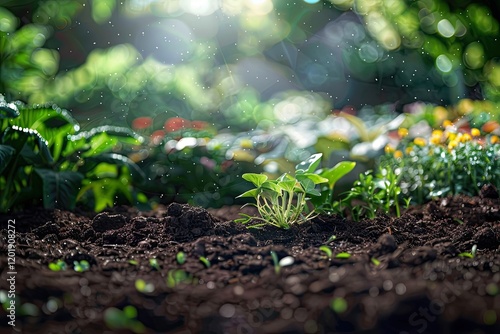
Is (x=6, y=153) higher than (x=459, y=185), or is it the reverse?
(x=6, y=153)

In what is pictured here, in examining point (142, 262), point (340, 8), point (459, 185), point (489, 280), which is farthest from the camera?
point (340, 8)

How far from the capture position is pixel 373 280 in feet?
4.63

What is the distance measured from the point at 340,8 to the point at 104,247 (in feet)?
20.1

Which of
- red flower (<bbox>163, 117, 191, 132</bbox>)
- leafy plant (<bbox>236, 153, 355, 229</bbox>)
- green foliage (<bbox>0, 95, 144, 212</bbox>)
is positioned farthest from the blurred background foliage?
leafy plant (<bbox>236, 153, 355, 229</bbox>)

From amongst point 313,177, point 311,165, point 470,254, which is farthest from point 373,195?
point 470,254

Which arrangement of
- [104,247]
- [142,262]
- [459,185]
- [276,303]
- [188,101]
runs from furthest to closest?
[188,101]
[459,185]
[104,247]
[142,262]
[276,303]

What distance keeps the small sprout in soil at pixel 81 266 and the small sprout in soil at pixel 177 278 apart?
261mm

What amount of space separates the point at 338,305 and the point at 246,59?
6828 millimetres

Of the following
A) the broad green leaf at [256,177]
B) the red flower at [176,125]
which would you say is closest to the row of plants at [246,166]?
the broad green leaf at [256,177]

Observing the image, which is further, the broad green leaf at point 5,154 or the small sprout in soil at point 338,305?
the broad green leaf at point 5,154

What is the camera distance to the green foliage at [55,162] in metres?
2.83

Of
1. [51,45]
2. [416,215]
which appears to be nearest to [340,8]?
[51,45]

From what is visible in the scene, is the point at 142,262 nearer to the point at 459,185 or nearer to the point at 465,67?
the point at 459,185

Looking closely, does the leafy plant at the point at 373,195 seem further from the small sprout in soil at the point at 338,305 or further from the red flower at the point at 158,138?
the red flower at the point at 158,138
